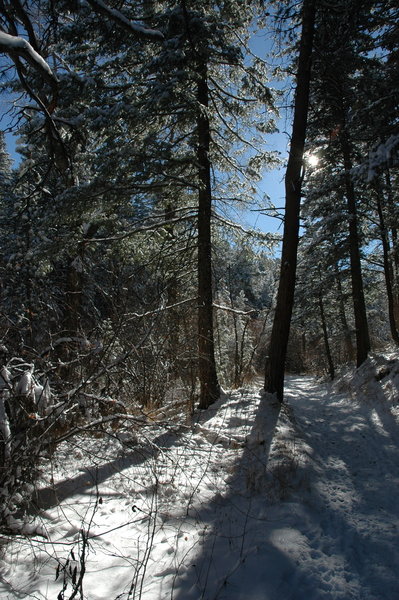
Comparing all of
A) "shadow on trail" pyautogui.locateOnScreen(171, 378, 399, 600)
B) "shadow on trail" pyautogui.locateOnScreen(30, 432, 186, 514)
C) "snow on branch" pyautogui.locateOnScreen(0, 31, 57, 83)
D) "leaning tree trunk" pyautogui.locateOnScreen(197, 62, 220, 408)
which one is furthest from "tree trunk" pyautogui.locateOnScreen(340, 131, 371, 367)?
"snow on branch" pyautogui.locateOnScreen(0, 31, 57, 83)

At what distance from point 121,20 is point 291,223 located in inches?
194

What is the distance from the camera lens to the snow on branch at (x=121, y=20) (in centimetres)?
306

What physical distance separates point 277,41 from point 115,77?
3.80 m

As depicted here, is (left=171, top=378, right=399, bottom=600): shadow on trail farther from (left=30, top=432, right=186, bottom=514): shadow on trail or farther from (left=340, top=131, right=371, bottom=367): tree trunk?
(left=340, top=131, right=371, bottom=367): tree trunk

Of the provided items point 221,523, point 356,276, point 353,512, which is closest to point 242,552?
point 221,523

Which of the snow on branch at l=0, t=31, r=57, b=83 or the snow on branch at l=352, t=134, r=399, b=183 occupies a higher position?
the snow on branch at l=352, t=134, r=399, b=183

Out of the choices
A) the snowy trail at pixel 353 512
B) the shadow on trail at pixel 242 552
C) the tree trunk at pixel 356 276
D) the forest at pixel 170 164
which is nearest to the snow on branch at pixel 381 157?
the forest at pixel 170 164

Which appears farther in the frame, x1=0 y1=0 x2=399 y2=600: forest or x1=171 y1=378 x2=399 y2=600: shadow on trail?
x1=0 y1=0 x2=399 y2=600: forest

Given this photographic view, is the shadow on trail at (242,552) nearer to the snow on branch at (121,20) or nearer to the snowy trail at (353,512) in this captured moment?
the snowy trail at (353,512)

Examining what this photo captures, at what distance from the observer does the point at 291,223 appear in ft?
23.3

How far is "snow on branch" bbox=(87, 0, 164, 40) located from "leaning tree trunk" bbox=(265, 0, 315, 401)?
446 cm

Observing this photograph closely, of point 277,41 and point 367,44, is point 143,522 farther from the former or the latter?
point 367,44

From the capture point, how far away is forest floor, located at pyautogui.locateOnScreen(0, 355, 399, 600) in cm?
238

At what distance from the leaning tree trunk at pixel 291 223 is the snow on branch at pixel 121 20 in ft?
14.6
